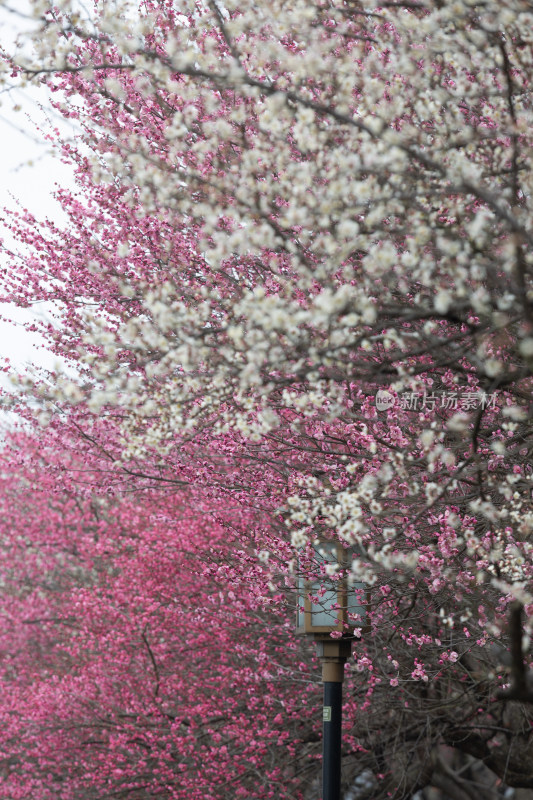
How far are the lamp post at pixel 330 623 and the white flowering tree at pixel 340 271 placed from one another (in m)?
0.19

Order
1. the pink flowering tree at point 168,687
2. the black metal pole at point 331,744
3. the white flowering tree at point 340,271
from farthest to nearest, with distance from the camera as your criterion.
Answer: the pink flowering tree at point 168,687 → the black metal pole at point 331,744 → the white flowering tree at point 340,271

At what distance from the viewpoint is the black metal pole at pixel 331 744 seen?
6176 mm

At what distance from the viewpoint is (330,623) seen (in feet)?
21.1

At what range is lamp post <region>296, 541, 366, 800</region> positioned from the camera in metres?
6.20

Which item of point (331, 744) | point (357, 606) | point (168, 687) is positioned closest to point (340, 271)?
point (357, 606)

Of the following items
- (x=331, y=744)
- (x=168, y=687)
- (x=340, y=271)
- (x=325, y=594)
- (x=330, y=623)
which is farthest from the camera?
(x=168, y=687)

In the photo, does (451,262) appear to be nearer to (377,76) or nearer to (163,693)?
(377,76)

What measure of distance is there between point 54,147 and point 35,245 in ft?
3.48

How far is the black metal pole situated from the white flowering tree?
0.47 m

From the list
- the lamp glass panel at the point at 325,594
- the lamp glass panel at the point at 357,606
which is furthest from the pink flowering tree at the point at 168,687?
the lamp glass panel at the point at 357,606

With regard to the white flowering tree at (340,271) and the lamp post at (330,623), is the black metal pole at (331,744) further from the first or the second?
the white flowering tree at (340,271)

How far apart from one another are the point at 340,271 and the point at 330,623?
2600mm

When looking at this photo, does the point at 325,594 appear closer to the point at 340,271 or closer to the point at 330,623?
the point at 330,623

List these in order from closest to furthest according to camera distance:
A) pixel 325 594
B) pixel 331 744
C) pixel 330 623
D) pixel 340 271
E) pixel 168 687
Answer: pixel 340 271
pixel 331 744
pixel 330 623
pixel 325 594
pixel 168 687
